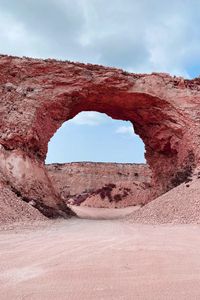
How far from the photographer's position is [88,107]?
62.5 feet

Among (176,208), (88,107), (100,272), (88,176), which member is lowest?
(100,272)

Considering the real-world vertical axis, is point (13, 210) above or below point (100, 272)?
above

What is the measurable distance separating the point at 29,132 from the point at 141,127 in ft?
23.4

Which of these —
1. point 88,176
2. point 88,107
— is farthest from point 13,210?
point 88,176

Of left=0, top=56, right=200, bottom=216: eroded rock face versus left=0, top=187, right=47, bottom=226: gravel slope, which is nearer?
left=0, top=187, right=47, bottom=226: gravel slope

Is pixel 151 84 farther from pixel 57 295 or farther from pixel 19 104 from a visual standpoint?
pixel 57 295

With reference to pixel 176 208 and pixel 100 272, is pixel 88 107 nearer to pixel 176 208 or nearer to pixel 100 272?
pixel 176 208

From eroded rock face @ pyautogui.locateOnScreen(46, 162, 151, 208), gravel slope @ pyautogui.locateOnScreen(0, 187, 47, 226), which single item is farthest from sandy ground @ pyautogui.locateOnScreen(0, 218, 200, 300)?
eroded rock face @ pyautogui.locateOnScreen(46, 162, 151, 208)

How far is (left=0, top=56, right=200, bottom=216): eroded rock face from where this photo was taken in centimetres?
1499

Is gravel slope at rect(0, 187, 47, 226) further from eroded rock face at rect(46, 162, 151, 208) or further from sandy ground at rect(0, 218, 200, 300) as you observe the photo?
eroded rock face at rect(46, 162, 151, 208)

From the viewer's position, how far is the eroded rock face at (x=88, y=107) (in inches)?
590

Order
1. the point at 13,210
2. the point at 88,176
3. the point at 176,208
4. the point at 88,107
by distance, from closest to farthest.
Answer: the point at 13,210
the point at 176,208
the point at 88,107
the point at 88,176

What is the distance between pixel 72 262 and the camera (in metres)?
4.08

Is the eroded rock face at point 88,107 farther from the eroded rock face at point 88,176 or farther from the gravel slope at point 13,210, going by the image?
the eroded rock face at point 88,176
